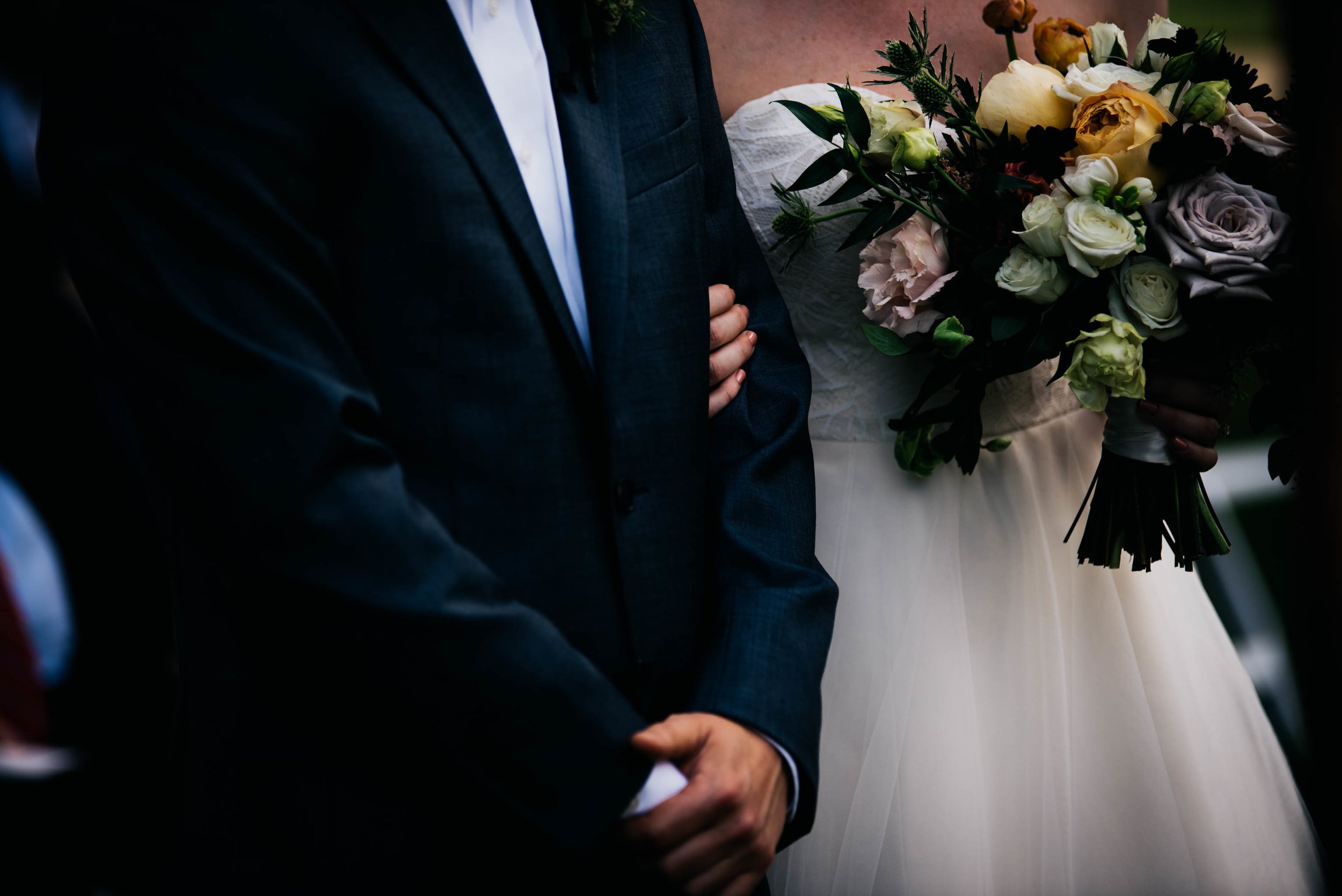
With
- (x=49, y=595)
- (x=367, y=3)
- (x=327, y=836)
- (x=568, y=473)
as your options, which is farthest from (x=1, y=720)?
(x=367, y=3)

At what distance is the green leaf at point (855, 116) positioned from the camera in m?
1.38

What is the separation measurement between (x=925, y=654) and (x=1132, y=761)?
379mm

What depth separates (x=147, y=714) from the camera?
2092 mm

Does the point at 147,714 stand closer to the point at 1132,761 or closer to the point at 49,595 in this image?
the point at 49,595

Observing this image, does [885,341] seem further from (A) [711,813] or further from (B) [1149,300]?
(A) [711,813]

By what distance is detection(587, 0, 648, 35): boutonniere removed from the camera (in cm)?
116

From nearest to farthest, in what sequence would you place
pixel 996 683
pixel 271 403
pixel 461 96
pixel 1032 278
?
1. pixel 271 403
2. pixel 461 96
3. pixel 1032 278
4. pixel 996 683

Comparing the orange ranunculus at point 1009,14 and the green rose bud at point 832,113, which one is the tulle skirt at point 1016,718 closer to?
the green rose bud at point 832,113

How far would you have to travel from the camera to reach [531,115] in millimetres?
1093

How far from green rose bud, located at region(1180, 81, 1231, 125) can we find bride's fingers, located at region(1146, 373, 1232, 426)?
15.1 inches

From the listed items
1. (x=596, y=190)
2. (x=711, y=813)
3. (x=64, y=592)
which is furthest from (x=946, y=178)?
(x=64, y=592)

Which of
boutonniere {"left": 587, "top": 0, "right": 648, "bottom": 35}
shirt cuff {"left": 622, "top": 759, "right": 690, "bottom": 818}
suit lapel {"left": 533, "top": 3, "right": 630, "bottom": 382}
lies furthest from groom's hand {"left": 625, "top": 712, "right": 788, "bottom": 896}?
boutonniere {"left": 587, "top": 0, "right": 648, "bottom": 35}

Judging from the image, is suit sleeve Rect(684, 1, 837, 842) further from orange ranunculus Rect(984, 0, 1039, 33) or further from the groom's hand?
orange ranunculus Rect(984, 0, 1039, 33)

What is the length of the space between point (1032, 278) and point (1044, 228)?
0.07 metres
